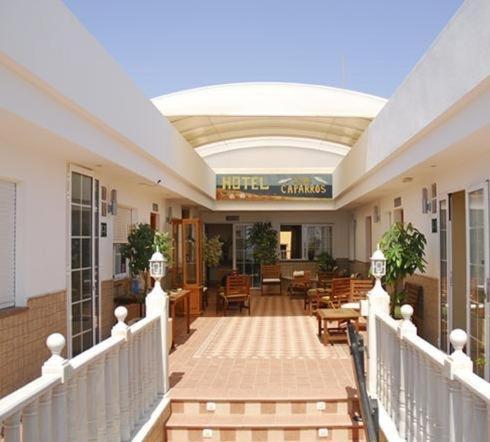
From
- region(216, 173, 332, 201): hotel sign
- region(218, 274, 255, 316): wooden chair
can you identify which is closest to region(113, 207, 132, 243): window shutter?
region(218, 274, 255, 316): wooden chair

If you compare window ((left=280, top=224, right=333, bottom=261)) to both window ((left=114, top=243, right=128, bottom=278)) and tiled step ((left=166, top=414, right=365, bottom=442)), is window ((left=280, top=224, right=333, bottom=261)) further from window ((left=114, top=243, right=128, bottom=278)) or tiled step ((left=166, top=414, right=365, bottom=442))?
tiled step ((left=166, top=414, right=365, bottom=442))

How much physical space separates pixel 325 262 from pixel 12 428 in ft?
49.5

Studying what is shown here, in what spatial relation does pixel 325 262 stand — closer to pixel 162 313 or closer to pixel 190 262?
pixel 190 262

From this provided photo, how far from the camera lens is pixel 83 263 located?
7.29 meters

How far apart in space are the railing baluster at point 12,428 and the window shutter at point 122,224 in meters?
6.71

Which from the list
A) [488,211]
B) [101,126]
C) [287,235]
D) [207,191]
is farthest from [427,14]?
[287,235]

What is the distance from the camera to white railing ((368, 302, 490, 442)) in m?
2.65

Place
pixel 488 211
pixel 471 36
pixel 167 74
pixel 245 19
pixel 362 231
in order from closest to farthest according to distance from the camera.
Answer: pixel 471 36 → pixel 488 211 → pixel 245 19 → pixel 167 74 → pixel 362 231

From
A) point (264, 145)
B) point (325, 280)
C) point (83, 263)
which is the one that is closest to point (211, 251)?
point (325, 280)

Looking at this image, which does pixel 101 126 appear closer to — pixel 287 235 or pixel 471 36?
pixel 471 36

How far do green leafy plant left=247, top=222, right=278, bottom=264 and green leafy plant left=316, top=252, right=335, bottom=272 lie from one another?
4.63ft

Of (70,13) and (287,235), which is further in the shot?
(287,235)

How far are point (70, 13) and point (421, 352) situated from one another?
4112 mm

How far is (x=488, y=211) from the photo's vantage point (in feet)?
18.2
